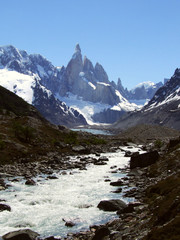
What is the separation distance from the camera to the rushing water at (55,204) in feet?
73.9

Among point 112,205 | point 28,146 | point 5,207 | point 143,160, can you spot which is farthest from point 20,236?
point 28,146

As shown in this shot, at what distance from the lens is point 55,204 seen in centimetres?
2908

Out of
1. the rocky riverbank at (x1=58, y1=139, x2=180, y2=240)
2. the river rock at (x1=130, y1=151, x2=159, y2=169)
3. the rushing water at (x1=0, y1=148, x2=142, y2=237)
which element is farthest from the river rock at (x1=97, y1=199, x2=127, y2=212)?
the river rock at (x1=130, y1=151, x2=159, y2=169)

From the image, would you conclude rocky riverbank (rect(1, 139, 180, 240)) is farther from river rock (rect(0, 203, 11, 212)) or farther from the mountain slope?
the mountain slope

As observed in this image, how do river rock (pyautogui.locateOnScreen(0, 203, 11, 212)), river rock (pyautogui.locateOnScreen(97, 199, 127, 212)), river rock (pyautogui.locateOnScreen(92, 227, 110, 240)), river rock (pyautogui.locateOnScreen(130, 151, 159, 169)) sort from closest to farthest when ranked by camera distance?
1. river rock (pyautogui.locateOnScreen(92, 227, 110, 240))
2. river rock (pyautogui.locateOnScreen(97, 199, 127, 212))
3. river rock (pyautogui.locateOnScreen(0, 203, 11, 212))
4. river rock (pyautogui.locateOnScreen(130, 151, 159, 169))

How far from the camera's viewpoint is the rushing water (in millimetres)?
22516

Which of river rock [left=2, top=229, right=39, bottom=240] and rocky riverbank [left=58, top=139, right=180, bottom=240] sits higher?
rocky riverbank [left=58, top=139, right=180, bottom=240]

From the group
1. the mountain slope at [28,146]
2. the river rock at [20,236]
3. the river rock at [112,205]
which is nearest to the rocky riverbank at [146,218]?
the river rock at [112,205]

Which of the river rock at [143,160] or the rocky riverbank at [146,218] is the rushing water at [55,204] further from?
the river rock at [143,160]

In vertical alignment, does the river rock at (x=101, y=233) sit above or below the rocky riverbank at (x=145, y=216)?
below

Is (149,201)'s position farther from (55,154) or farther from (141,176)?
(55,154)

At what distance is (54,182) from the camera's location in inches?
1597

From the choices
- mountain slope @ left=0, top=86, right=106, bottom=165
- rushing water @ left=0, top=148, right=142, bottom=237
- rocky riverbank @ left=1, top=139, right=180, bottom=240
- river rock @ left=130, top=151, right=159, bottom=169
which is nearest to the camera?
rocky riverbank @ left=1, top=139, right=180, bottom=240

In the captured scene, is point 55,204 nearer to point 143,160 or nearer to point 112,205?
point 112,205
